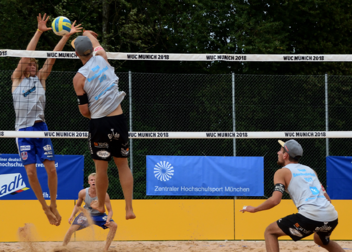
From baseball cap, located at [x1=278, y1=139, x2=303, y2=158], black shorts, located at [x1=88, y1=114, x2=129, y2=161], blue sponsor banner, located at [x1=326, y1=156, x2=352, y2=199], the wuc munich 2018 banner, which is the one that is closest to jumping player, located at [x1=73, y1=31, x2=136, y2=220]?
black shorts, located at [x1=88, y1=114, x2=129, y2=161]

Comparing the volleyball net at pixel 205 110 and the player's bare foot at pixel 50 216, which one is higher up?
the volleyball net at pixel 205 110

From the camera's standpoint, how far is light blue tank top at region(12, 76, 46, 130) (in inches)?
215

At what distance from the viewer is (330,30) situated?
14.7 meters

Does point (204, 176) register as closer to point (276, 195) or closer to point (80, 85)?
point (276, 195)

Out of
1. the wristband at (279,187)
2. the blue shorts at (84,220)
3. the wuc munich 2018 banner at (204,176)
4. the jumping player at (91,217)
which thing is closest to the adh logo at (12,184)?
the jumping player at (91,217)

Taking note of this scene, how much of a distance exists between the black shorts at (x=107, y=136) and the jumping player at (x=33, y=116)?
1.44 m

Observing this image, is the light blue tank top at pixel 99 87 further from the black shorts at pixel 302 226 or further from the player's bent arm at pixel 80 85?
the black shorts at pixel 302 226

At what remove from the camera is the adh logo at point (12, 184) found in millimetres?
8016

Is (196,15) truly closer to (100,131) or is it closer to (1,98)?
(1,98)

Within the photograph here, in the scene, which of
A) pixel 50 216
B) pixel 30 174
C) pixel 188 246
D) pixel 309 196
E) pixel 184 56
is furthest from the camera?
pixel 188 246

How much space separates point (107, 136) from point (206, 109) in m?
4.87

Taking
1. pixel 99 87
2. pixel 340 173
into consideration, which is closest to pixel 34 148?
pixel 99 87

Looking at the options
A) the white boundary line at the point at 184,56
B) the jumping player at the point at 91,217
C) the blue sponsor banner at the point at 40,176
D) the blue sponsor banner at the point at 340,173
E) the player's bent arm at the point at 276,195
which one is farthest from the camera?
the blue sponsor banner at the point at 340,173

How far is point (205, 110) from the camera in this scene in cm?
895
